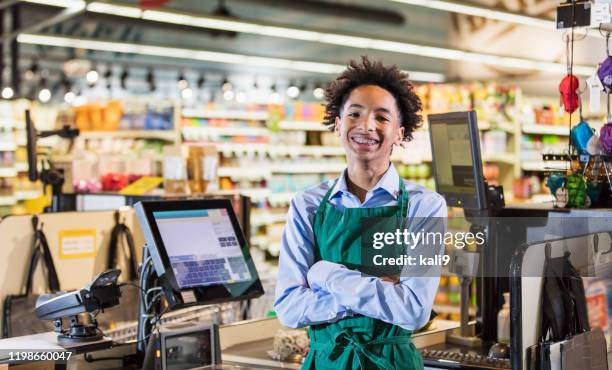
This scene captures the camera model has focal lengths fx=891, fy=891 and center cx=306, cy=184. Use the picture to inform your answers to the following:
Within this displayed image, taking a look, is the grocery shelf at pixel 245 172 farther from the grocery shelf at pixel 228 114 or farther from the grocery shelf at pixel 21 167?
the grocery shelf at pixel 21 167

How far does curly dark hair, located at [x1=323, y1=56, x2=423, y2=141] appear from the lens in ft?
8.04

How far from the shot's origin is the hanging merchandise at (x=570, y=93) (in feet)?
11.6

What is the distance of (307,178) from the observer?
1105cm

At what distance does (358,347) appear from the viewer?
7.55 ft

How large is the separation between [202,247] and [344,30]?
38.2 feet

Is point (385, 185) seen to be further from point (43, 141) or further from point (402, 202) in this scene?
point (43, 141)

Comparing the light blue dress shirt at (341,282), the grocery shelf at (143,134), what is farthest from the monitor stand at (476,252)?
the grocery shelf at (143,134)

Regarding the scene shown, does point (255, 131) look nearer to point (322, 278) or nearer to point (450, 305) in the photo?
point (450, 305)

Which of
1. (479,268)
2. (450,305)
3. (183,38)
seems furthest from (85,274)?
(183,38)

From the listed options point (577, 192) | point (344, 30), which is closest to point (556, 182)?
point (577, 192)

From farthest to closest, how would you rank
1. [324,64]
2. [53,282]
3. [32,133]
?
[324,64]
[32,133]
[53,282]

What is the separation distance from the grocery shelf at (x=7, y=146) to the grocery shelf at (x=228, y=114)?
1.94 m

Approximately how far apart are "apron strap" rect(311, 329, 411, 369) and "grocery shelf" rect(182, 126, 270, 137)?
25.8ft

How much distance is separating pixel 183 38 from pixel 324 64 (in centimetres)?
482
